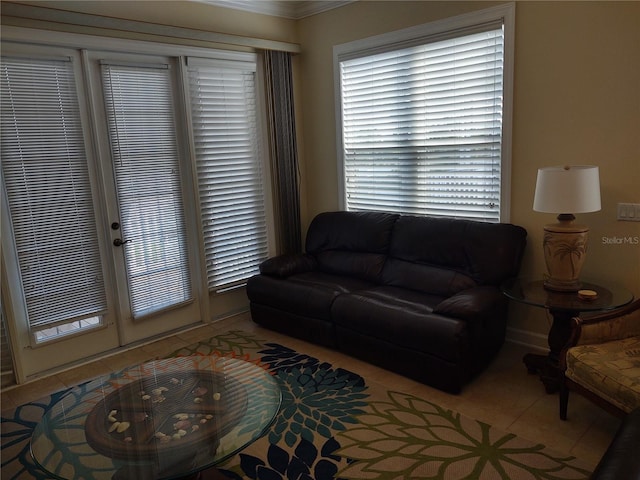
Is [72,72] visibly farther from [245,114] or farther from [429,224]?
[429,224]

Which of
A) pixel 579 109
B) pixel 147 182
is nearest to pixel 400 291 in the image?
pixel 579 109

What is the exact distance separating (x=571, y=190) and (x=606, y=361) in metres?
0.95

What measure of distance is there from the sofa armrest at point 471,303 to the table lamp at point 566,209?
35 centimetres

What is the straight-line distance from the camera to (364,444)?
8.21ft

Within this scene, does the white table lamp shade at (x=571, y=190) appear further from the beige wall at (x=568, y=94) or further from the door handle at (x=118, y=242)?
the door handle at (x=118, y=242)

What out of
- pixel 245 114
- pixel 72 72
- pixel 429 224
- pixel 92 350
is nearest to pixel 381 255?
pixel 429 224

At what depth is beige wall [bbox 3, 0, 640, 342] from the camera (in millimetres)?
2920

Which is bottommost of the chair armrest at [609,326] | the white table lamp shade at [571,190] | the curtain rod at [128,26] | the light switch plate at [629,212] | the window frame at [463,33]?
the chair armrest at [609,326]

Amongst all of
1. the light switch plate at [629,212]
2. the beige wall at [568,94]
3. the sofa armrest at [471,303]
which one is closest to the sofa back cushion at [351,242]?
the sofa armrest at [471,303]

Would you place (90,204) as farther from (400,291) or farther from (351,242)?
(400,291)

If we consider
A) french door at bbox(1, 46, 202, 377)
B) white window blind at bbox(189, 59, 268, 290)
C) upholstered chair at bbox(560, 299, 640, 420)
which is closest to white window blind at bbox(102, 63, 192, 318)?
french door at bbox(1, 46, 202, 377)

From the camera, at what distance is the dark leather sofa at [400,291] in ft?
9.78

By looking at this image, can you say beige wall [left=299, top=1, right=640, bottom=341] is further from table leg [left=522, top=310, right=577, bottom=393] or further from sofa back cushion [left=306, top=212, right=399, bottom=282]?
sofa back cushion [left=306, top=212, right=399, bottom=282]

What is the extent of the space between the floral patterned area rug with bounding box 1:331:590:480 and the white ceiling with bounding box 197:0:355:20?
321 centimetres
